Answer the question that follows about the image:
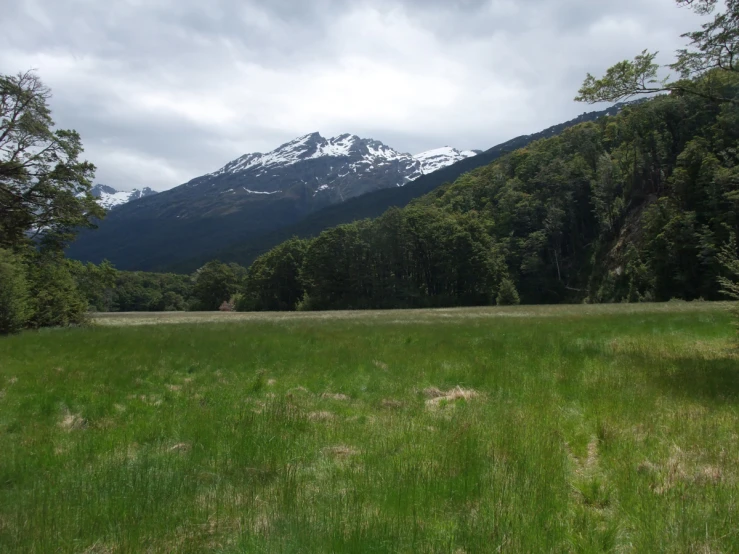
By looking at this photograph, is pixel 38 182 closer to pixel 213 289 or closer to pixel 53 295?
pixel 53 295

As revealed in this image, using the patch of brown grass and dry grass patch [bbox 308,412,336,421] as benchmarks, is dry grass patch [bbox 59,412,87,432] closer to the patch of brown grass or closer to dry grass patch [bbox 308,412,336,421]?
the patch of brown grass

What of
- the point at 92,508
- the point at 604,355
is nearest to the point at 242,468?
the point at 92,508

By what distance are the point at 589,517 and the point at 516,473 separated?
3.56 ft

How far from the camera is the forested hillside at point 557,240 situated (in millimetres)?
72312

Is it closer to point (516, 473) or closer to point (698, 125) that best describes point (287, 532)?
point (516, 473)

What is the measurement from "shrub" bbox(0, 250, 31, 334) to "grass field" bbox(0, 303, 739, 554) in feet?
63.7

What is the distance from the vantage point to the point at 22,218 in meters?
33.1

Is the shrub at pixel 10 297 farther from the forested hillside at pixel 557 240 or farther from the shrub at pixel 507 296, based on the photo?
the shrub at pixel 507 296

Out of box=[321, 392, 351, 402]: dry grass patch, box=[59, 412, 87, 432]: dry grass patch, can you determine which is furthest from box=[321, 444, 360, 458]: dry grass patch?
box=[59, 412, 87, 432]: dry grass patch

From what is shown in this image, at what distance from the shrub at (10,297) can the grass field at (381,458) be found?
19.4m

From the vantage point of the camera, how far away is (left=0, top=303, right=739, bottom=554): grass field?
14.4ft

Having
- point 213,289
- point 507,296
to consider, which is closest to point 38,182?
point 507,296

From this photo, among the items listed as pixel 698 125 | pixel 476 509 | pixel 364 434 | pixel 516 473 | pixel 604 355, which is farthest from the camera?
pixel 698 125

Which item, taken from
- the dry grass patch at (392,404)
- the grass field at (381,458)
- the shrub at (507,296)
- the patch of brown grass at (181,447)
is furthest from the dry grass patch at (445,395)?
the shrub at (507,296)
